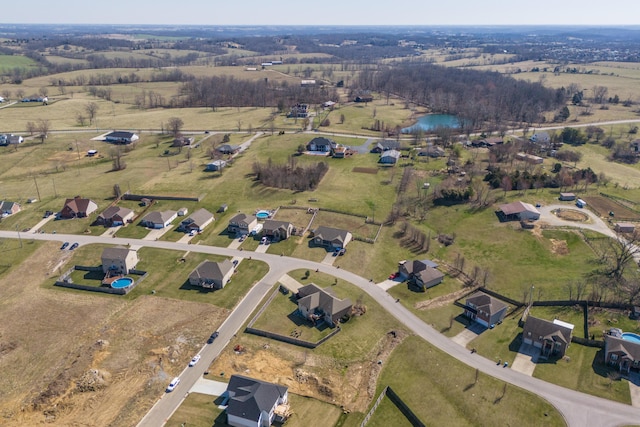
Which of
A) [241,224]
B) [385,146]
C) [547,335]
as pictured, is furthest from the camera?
[385,146]

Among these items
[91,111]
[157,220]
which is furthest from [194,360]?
[91,111]

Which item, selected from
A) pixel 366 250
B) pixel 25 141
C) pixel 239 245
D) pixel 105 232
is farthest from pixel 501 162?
pixel 25 141

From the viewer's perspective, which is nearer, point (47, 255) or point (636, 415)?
point (636, 415)

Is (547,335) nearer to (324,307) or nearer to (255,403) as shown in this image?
(324,307)

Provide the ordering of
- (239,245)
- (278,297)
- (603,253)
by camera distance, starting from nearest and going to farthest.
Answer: (278,297), (603,253), (239,245)

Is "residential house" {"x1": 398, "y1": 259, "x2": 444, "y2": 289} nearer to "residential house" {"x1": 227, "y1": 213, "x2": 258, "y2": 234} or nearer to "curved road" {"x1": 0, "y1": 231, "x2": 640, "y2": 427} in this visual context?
"curved road" {"x1": 0, "y1": 231, "x2": 640, "y2": 427}

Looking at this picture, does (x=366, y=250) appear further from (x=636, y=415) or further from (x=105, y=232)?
(x=105, y=232)

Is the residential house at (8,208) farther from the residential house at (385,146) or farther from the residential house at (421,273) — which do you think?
the residential house at (385,146)
